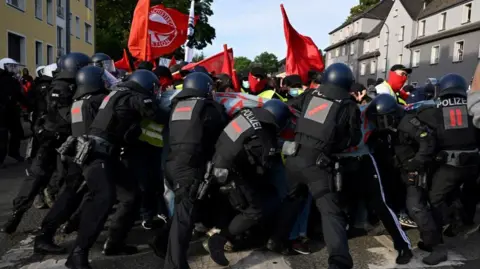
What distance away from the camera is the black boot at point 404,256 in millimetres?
4434

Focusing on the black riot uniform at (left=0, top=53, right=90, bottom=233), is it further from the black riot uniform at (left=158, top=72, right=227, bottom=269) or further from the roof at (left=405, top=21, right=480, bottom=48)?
the roof at (left=405, top=21, right=480, bottom=48)

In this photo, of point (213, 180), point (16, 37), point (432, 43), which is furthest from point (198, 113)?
point (432, 43)

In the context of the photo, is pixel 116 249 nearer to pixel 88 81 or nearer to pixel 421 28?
pixel 88 81

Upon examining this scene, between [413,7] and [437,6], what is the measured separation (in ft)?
20.6

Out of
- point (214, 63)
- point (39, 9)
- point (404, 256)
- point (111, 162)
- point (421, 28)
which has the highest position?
point (421, 28)

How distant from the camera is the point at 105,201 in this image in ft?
13.4

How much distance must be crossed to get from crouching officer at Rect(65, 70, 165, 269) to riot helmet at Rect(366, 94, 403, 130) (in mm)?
2363

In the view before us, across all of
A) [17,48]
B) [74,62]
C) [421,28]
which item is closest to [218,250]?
[74,62]

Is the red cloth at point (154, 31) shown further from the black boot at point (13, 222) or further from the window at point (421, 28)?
the window at point (421, 28)

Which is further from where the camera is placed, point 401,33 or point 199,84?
point 401,33

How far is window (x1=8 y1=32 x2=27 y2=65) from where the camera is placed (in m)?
20.9

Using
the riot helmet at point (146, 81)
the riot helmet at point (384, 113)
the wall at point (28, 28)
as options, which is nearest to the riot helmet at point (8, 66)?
the riot helmet at point (146, 81)

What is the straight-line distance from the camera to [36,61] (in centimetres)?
2455

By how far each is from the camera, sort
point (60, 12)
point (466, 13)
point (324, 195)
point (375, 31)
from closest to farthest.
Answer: point (324, 195) → point (60, 12) → point (466, 13) → point (375, 31)
